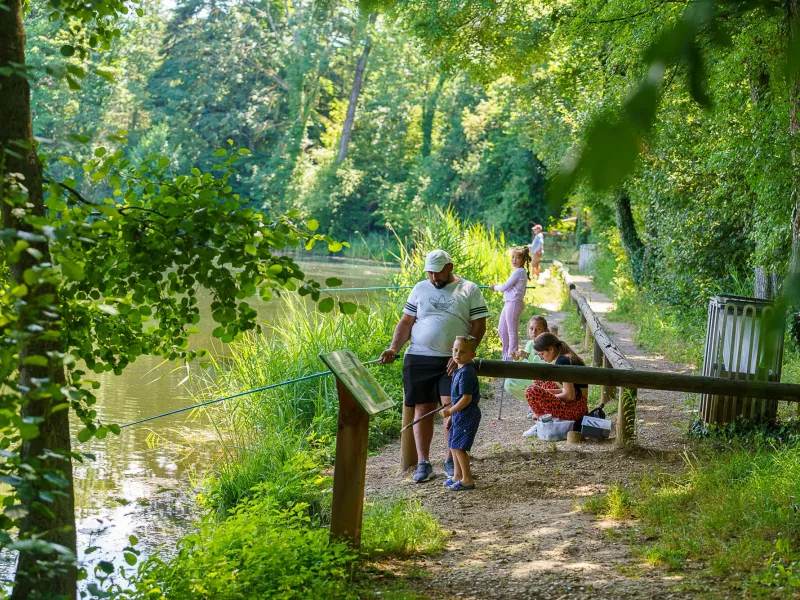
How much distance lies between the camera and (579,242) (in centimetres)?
3628

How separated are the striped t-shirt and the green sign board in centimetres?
157

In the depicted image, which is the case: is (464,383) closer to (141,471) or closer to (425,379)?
(425,379)

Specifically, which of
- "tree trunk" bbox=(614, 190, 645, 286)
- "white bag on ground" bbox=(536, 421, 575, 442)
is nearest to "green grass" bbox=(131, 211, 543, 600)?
"white bag on ground" bbox=(536, 421, 575, 442)

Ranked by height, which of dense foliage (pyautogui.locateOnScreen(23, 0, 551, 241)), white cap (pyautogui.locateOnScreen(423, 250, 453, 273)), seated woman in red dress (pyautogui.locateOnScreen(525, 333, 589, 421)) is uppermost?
dense foliage (pyautogui.locateOnScreen(23, 0, 551, 241))

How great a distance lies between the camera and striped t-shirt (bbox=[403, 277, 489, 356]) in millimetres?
6820

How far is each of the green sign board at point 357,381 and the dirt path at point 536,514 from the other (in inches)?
34.4

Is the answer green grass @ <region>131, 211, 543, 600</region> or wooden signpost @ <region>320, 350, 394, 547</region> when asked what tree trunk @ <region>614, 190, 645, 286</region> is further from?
wooden signpost @ <region>320, 350, 394, 547</region>

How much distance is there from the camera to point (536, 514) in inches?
234

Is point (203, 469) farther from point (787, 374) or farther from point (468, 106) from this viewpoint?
point (468, 106)

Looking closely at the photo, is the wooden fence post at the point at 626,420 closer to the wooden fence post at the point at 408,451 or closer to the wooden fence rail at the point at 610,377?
the wooden fence rail at the point at 610,377

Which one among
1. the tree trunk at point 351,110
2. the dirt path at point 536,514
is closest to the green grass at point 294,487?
the dirt path at point 536,514

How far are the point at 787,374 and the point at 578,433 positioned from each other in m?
3.02

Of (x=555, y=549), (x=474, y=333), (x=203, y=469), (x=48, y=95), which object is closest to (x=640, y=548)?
(x=555, y=549)

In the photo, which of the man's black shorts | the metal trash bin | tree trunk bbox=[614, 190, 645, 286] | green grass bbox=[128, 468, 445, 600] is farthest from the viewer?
tree trunk bbox=[614, 190, 645, 286]
